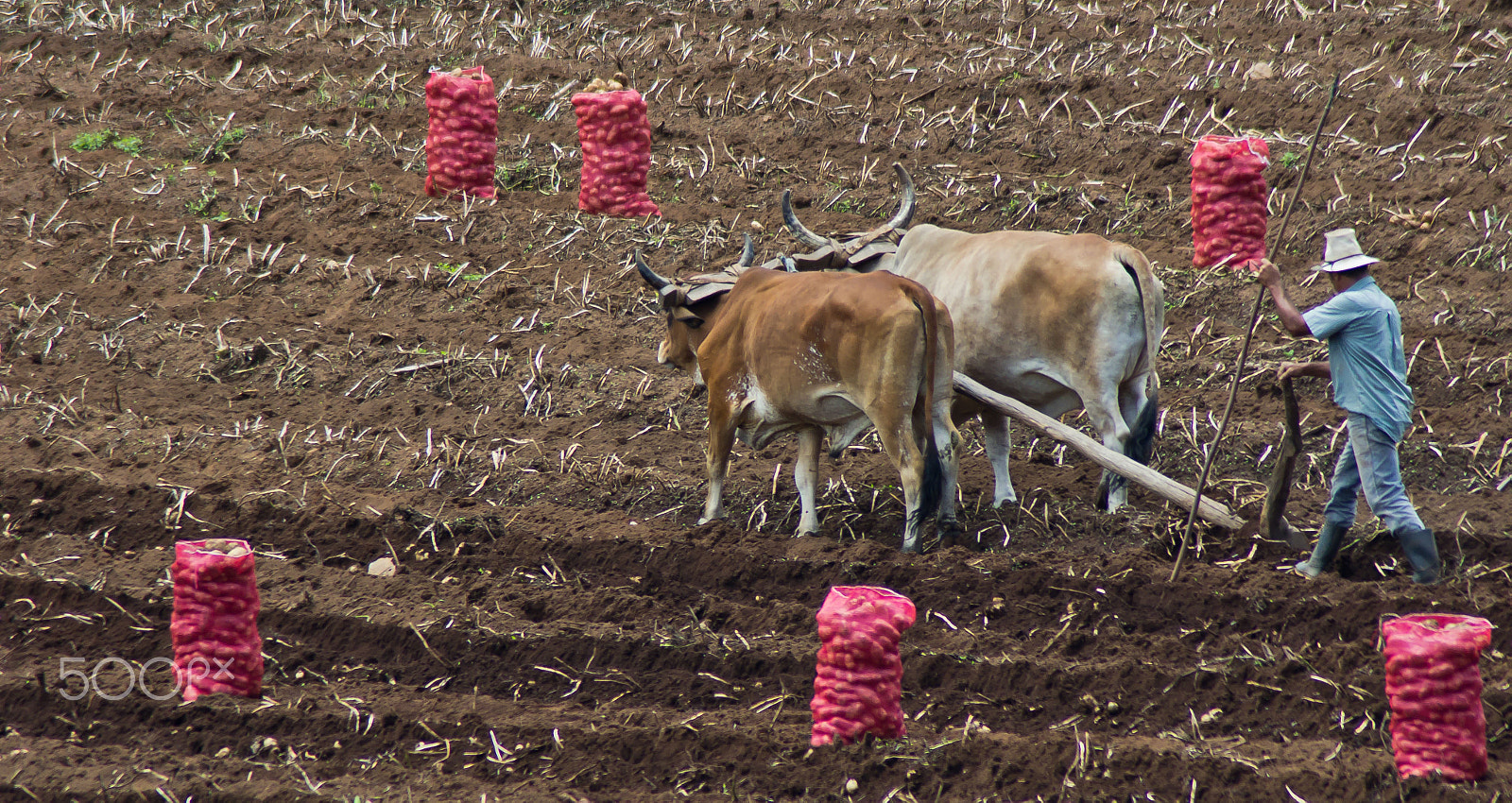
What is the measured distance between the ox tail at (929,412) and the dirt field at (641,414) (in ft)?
1.26

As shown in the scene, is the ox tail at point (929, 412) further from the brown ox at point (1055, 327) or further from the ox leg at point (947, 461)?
the brown ox at point (1055, 327)

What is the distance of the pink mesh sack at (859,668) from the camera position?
4730 millimetres

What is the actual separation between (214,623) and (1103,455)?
4132 mm

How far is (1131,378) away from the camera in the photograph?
739cm

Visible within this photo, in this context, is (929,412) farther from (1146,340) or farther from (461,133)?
(461,133)

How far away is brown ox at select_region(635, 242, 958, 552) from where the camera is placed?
6.61m

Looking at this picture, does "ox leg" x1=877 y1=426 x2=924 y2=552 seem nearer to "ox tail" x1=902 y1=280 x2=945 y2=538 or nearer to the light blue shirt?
"ox tail" x1=902 y1=280 x2=945 y2=538

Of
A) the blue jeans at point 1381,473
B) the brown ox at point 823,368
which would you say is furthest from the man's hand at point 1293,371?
the brown ox at point 823,368

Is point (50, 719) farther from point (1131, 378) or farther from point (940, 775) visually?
point (1131, 378)

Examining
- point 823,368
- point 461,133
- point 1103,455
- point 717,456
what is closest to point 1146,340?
point 1103,455

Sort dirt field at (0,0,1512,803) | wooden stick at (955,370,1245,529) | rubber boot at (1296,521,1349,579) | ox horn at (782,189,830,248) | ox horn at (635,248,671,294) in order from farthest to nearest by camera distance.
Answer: ox horn at (782,189,830,248)
ox horn at (635,248,671,294)
wooden stick at (955,370,1245,529)
rubber boot at (1296,521,1349,579)
dirt field at (0,0,1512,803)

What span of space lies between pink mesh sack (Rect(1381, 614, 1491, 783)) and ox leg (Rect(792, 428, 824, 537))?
330 centimetres

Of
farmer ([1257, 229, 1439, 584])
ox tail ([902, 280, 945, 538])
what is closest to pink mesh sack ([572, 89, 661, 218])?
ox tail ([902, 280, 945, 538])

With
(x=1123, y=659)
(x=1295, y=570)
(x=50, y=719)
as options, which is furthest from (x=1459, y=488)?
(x=50, y=719)
